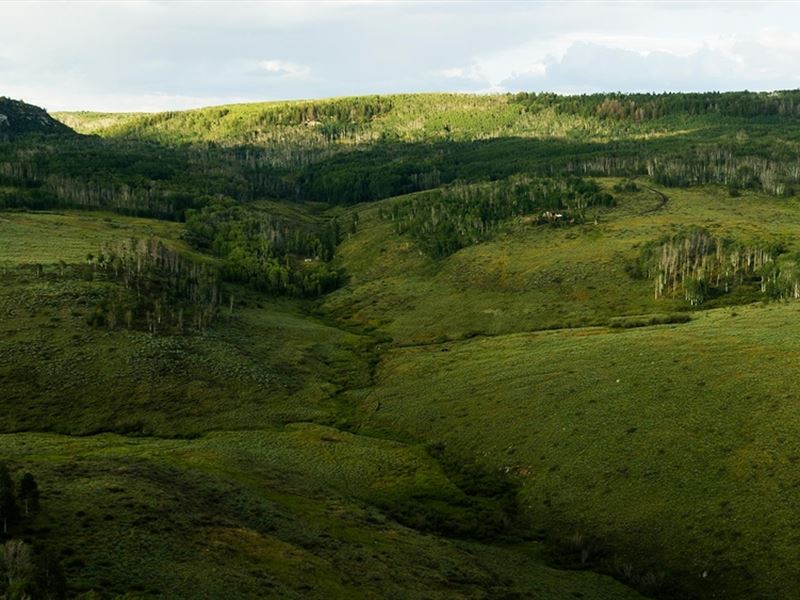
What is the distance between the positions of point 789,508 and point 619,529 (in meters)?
15.2

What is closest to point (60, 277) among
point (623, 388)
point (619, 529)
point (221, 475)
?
point (221, 475)

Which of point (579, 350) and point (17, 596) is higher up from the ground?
point (17, 596)

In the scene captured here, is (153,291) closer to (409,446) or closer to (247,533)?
(409,446)

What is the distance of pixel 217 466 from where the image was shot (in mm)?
77125

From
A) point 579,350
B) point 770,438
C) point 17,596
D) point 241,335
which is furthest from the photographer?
point 241,335

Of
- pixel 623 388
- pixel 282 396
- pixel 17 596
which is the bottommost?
pixel 282 396

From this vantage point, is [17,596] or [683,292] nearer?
[17,596]

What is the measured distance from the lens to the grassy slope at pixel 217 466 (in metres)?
48.9

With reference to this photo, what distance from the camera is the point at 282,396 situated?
120m

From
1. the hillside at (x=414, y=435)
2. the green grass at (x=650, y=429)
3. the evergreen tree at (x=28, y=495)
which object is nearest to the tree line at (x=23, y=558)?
the evergreen tree at (x=28, y=495)

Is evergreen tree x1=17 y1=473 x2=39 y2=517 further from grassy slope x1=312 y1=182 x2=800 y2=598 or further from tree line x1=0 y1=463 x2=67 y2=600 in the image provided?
grassy slope x1=312 y1=182 x2=800 y2=598

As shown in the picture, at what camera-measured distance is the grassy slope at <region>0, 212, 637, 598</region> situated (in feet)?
161

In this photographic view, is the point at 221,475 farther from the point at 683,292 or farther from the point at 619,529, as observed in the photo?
the point at 683,292

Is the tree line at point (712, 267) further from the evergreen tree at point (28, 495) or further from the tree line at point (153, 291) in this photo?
the evergreen tree at point (28, 495)
